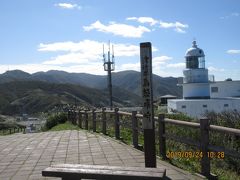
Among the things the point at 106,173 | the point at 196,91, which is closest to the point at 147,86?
the point at 106,173

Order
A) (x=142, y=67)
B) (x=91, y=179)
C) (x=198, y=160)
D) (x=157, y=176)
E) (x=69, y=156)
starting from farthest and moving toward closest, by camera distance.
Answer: (x=69, y=156), (x=198, y=160), (x=142, y=67), (x=91, y=179), (x=157, y=176)


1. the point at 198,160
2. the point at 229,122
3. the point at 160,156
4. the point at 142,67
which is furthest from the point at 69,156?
the point at 229,122

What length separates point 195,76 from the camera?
147ft

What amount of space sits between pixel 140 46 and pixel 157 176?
9.18ft

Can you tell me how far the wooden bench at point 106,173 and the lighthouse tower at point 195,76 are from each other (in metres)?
37.6

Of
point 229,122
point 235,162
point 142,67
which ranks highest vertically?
point 142,67

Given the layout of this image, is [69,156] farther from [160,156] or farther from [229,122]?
[229,122]

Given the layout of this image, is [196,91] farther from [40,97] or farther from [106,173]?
[40,97]

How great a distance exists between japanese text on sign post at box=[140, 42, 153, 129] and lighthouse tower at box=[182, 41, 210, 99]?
35.9 meters

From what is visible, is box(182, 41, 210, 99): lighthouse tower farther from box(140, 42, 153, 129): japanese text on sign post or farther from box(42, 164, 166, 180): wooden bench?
box(42, 164, 166, 180): wooden bench

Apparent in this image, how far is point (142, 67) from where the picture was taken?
732 centimetres

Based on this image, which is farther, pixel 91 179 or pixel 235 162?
pixel 235 162

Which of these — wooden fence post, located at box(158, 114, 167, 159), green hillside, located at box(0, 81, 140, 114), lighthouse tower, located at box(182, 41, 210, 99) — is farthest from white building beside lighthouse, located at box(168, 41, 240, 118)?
green hillside, located at box(0, 81, 140, 114)

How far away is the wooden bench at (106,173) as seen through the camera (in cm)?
547
